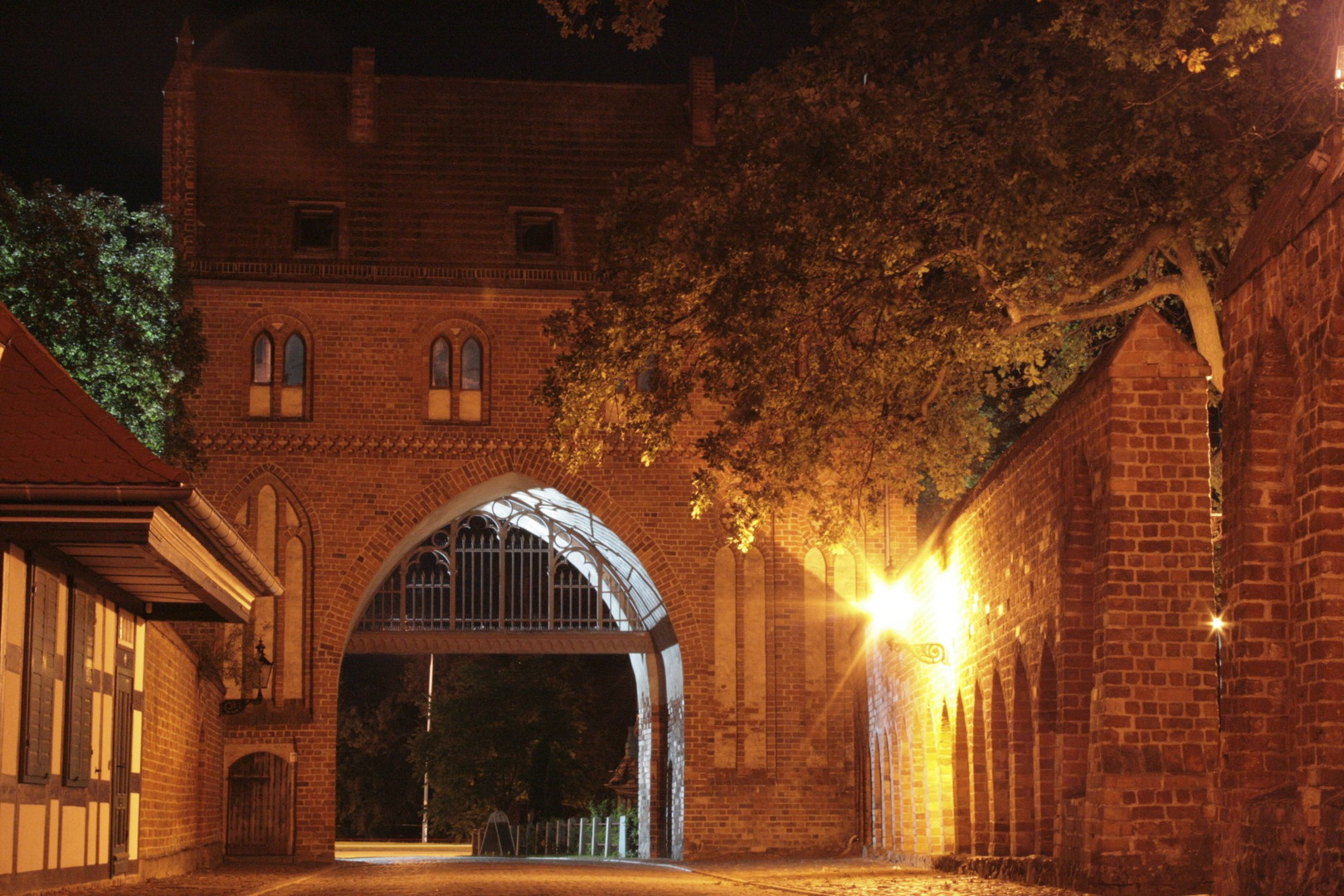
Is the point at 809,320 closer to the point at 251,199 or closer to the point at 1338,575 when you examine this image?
the point at 1338,575

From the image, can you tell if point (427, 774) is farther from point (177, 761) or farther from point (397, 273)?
point (177, 761)

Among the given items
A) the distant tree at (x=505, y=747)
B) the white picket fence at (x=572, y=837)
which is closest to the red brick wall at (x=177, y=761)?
the white picket fence at (x=572, y=837)

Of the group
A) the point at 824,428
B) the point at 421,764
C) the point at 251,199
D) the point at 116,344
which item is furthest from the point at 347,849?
the point at 824,428

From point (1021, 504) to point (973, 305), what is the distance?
9.99 ft

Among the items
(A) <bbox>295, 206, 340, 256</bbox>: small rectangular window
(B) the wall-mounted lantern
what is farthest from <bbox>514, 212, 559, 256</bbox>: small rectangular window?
(B) the wall-mounted lantern

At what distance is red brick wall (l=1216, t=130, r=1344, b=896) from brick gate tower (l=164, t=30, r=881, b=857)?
1835 centimetres

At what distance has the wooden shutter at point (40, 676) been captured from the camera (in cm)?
1188

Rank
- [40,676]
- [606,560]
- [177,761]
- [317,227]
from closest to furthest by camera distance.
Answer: [40,676], [177,761], [317,227], [606,560]

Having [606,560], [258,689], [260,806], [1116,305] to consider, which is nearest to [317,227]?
[606,560]

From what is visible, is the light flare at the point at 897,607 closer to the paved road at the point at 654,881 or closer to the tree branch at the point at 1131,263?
the paved road at the point at 654,881

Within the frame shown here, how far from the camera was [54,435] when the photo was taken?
A: 1164 cm

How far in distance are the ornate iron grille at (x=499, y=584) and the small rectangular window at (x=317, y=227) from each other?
5.07 m

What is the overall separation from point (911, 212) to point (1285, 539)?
6.77 m

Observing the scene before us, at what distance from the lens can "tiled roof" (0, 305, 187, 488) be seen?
36.8 ft
